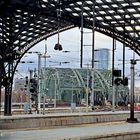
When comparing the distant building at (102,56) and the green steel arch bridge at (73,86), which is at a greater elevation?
the distant building at (102,56)

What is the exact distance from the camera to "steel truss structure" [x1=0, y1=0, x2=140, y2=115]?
5116 cm

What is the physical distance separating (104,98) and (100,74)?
8.00m

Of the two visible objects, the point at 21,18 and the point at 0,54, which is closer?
the point at 0,54

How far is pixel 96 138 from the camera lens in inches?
870

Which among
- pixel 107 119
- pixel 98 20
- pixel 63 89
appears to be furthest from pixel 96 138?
pixel 63 89

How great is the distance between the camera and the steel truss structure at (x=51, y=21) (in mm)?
51156

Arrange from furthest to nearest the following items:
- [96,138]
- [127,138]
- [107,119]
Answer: [107,119] → [127,138] → [96,138]

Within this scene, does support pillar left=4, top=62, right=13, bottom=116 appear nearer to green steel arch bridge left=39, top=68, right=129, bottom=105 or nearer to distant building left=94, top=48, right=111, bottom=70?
distant building left=94, top=48, right=111, bottom=70

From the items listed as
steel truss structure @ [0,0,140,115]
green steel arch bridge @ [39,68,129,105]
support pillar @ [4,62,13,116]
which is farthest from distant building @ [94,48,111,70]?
support pillar @ [4,62,13,116]

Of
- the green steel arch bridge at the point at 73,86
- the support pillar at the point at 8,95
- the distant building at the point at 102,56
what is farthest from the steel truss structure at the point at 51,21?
the green steel arch bridge at the point at 73,86

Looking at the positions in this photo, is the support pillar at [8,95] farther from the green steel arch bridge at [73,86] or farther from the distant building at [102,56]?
the green steel arch bridge at [73,86]

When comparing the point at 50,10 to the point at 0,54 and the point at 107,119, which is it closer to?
the point at 0,54

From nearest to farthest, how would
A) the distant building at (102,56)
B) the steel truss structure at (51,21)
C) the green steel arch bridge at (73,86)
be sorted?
the steel truss structure at (51,21) → the distant building at (102,56) → the green steel arch bridge at (73,86)

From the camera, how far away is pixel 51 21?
66375mm
